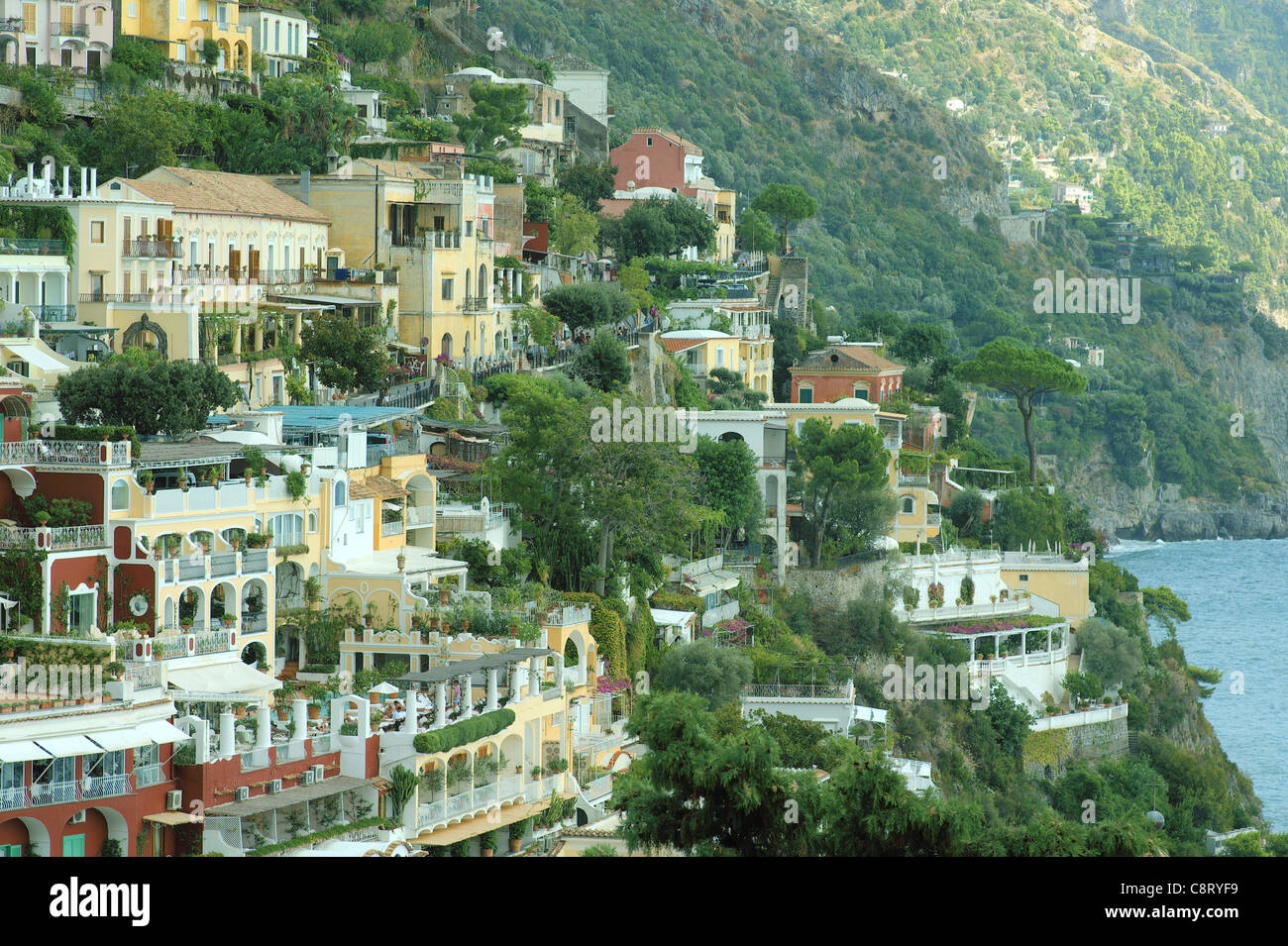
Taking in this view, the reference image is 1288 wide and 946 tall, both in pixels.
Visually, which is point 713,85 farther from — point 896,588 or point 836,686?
point 836,686

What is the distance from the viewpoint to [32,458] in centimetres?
3192

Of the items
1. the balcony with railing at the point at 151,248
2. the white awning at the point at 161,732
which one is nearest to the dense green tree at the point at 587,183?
the balcony with railing at the point at 151,248

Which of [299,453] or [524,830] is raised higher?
[299,453]

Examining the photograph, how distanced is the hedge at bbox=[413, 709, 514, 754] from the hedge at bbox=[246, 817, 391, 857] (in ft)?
4.91

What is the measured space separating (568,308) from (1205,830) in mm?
23757

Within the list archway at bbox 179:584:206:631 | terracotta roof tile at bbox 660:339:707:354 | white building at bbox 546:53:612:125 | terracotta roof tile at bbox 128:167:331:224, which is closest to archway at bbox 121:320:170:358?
terracotta roof tile at bbox 128:167:331:224

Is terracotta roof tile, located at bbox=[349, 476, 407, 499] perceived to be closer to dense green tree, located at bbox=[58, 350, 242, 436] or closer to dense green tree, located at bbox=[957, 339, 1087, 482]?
dense green tree, located at bbox=[58, 350, 242, 436]

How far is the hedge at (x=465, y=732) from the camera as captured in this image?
1186 inches

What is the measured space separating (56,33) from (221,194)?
409 inches

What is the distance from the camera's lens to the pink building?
54.0 metres

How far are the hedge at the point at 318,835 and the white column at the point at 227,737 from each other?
4.88 ft

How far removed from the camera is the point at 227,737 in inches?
1067

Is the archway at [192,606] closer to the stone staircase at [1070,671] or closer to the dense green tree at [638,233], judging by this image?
the stone staircase at [1070,671]

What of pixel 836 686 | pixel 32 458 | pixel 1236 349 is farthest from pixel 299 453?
pixel 1236 349
